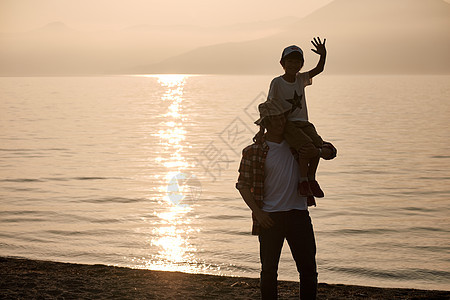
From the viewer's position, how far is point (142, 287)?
23.9 feet

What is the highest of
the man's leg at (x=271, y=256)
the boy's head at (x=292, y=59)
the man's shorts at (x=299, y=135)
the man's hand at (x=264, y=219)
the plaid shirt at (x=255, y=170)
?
the boy's head at (x=292, y=59)

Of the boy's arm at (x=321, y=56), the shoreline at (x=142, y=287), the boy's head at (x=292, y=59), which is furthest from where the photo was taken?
the shoreline at (x=142, y=287)

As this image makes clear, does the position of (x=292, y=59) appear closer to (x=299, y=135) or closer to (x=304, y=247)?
(x=299, y=135)

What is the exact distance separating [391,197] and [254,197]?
10.9 metres

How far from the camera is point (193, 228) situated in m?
12.0

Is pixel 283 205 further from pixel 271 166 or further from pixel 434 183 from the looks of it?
pixel 434 183

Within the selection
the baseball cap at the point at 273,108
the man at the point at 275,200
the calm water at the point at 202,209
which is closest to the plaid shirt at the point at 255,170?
the man at the point at 275,200

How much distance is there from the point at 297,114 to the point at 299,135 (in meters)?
0.23

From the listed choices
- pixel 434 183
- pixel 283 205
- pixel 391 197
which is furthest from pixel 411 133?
pixel 283 205

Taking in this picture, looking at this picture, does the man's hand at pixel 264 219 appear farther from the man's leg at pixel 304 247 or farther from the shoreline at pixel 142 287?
the shoreline at pixel 142 287

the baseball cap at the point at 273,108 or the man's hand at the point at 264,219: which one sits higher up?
the baseball cap at the point at 273,108

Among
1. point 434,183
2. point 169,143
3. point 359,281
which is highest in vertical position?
point 169,143

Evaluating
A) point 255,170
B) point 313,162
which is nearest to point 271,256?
point 255,170

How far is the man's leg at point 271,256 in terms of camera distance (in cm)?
498
